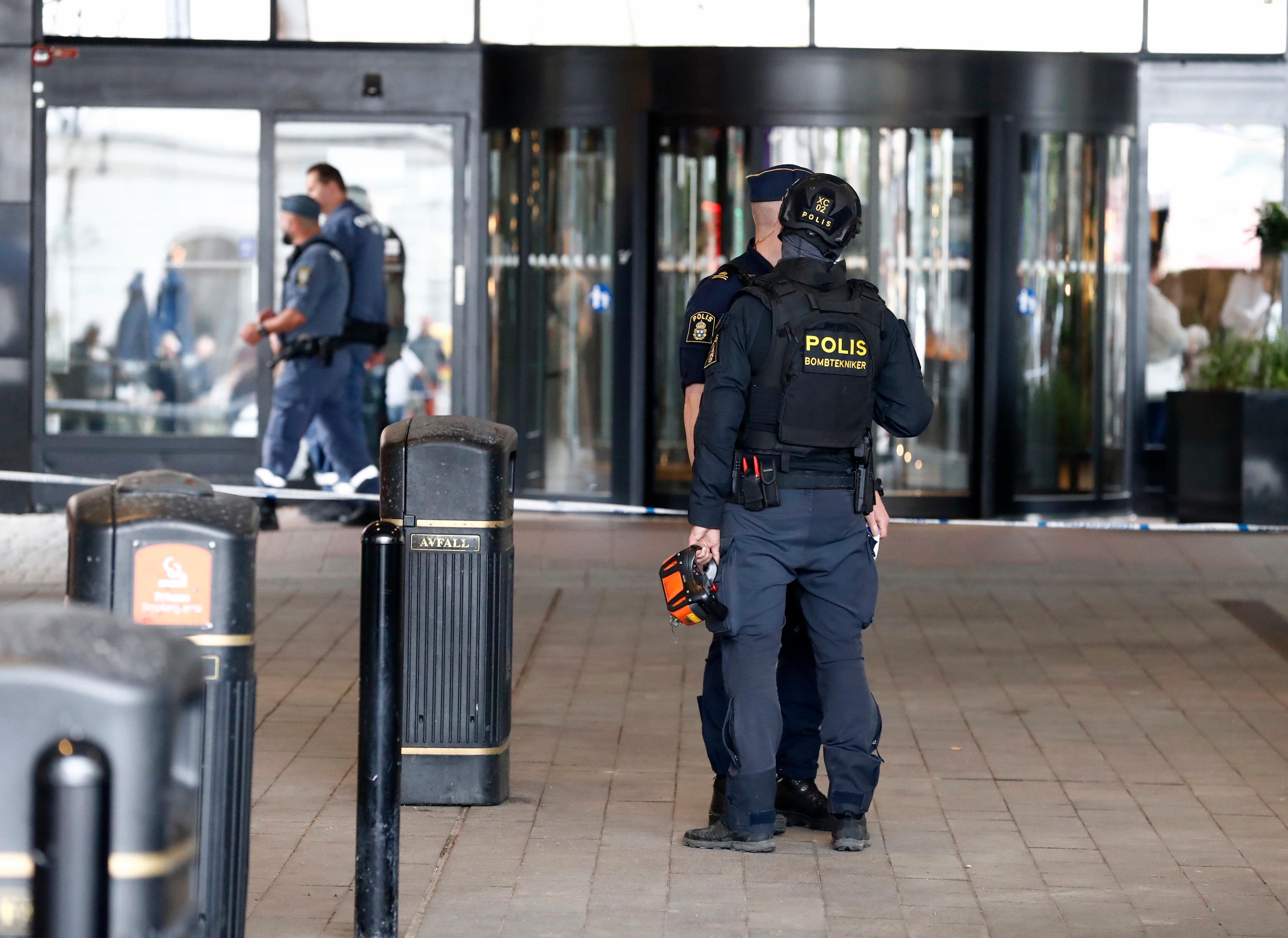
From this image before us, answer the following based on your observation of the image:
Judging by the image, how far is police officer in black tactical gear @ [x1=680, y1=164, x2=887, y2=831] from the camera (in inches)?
231

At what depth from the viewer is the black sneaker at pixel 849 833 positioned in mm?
5660

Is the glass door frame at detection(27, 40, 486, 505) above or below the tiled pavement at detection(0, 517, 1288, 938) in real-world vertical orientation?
above

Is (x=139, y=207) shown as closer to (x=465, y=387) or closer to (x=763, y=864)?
(x=465, y=387)

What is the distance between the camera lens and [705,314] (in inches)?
231

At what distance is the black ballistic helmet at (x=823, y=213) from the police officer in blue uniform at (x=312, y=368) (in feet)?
26.3

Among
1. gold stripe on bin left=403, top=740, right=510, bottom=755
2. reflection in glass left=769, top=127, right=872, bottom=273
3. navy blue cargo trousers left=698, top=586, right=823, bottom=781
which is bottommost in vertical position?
gold stripe on bin left=403, top=740, right=510, bottom=755

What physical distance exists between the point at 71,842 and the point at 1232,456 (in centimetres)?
1212

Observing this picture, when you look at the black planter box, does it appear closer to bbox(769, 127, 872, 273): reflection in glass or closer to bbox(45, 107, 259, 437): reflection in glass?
bbox(769, 127, 872, 273): reflection in glass

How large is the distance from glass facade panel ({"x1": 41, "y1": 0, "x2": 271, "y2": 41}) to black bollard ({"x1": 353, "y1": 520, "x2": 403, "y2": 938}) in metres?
10.7

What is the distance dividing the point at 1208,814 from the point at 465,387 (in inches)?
361

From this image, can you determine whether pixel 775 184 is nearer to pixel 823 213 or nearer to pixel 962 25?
pixel 823 213

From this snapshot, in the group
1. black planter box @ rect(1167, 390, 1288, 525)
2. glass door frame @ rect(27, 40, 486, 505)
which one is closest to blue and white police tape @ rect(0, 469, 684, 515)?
glass door frame @ rect(27, 40, 486, 505)

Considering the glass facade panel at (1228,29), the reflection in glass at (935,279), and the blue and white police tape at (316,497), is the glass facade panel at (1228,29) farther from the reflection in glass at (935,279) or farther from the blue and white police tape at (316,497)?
the blue and white police tape at (316,497)

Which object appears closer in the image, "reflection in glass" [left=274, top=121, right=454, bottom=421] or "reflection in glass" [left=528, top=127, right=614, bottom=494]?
"reflection in glass" [left=528, top=127, right=614, bottom=494]
